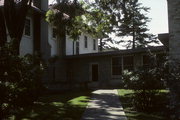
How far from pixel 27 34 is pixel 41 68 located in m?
10.6

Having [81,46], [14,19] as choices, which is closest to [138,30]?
[81,46]

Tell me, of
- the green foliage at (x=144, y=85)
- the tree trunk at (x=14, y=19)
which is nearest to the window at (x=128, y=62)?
the tree trunk at (x=14, y=19)

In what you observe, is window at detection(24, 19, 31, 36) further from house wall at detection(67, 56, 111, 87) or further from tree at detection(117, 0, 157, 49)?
tree at detection(117, 0, 157, 49)

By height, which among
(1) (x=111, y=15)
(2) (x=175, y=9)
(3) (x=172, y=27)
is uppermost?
(1) (x=111, y=15)

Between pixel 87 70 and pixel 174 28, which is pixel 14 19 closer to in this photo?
pixel 174 28

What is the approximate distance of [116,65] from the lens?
73.9 feet

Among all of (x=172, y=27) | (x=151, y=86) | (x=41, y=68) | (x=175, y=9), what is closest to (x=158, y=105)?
(x=151, y=86)

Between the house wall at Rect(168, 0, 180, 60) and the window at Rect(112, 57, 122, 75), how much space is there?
13190mm

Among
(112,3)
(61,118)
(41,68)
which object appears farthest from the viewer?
(112,3)

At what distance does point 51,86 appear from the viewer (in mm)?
20484

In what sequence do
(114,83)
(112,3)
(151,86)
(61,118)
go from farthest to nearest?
(114,83)
(112,3)
(151,86)
(61,118)

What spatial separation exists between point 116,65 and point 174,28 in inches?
529

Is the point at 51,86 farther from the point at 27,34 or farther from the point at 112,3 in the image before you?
the point at 112,3

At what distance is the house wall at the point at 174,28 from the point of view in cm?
915
